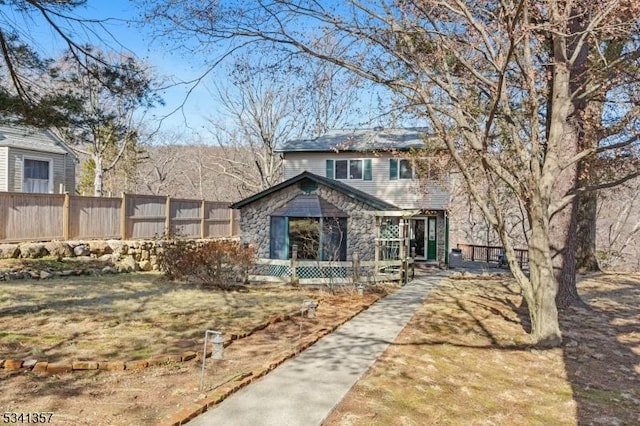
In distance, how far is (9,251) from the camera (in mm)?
12891

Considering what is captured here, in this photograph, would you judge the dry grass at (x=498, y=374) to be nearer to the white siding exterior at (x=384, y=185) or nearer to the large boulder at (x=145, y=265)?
the large boulder at (x=145, y=265)

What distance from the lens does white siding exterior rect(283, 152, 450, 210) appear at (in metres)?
19.6

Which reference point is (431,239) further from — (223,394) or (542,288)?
(223,394)

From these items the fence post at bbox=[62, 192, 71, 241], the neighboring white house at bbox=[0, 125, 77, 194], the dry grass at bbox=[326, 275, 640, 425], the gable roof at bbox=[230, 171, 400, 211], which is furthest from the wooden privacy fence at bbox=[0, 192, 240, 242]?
the dry grass at bbox=[326, 275, 640, 425]

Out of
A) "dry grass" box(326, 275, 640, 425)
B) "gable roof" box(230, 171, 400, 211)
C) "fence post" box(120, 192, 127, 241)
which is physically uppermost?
"gable roof" box(230, 171, 400, 211)

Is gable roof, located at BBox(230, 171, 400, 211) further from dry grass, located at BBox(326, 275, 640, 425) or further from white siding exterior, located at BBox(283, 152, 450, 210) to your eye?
dry grass, located at BBox(326, 275, 640, 425)

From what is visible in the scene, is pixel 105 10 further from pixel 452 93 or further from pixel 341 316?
pixel 341 316

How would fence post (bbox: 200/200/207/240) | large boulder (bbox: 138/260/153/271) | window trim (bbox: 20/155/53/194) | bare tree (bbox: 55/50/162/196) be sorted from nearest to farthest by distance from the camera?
bare tree (bbox: 55/50/162/196) → large boulder (bbox: 138/260/153/271) → window trim (bbox: 20/155/53/194) → fence post (bbox: 200/200/207/240)

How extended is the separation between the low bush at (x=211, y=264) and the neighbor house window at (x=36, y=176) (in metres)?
9.89

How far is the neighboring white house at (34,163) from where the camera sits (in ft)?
58.9

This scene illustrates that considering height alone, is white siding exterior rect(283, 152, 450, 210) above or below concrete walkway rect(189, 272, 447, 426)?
above

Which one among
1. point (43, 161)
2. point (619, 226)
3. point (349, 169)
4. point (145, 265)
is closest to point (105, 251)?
point (145, 265)

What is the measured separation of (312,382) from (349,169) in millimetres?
15941

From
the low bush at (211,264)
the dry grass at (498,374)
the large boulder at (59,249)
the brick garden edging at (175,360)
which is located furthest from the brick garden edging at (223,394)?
the large boulder at (59,249)
